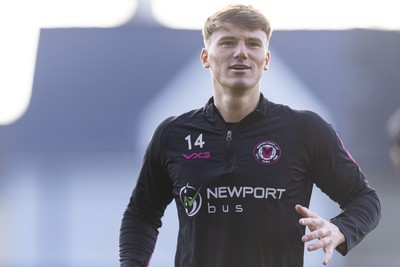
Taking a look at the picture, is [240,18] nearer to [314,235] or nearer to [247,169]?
[247,169]

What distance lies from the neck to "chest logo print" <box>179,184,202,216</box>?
1.04 feet

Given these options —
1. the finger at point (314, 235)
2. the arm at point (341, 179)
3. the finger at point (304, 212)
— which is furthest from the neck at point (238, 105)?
the finger at point (314, 235)

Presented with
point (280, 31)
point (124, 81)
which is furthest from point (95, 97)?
point (280, 31)

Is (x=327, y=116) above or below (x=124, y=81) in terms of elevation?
below

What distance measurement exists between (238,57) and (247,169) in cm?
42

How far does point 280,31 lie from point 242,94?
775 cm

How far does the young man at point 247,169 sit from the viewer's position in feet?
10.4

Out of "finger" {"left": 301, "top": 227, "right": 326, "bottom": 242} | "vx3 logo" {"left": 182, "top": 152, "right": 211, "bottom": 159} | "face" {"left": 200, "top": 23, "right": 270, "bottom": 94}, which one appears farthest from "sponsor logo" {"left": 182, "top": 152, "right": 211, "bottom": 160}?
"finger" {"left": 301, "top": 227, "right": 326, "bottom": 242}

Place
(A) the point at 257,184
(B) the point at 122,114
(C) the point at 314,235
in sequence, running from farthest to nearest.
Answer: (B) the point at 122,114, (A) the point at 257,184, (C) the point at 314,235

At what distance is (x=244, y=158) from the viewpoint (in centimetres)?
327

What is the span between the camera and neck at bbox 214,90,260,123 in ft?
11.1

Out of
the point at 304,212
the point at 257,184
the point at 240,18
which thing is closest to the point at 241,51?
the point at 240,18

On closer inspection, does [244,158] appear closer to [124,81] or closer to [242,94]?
[242,94]

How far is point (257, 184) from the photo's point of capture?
321 centimetres
